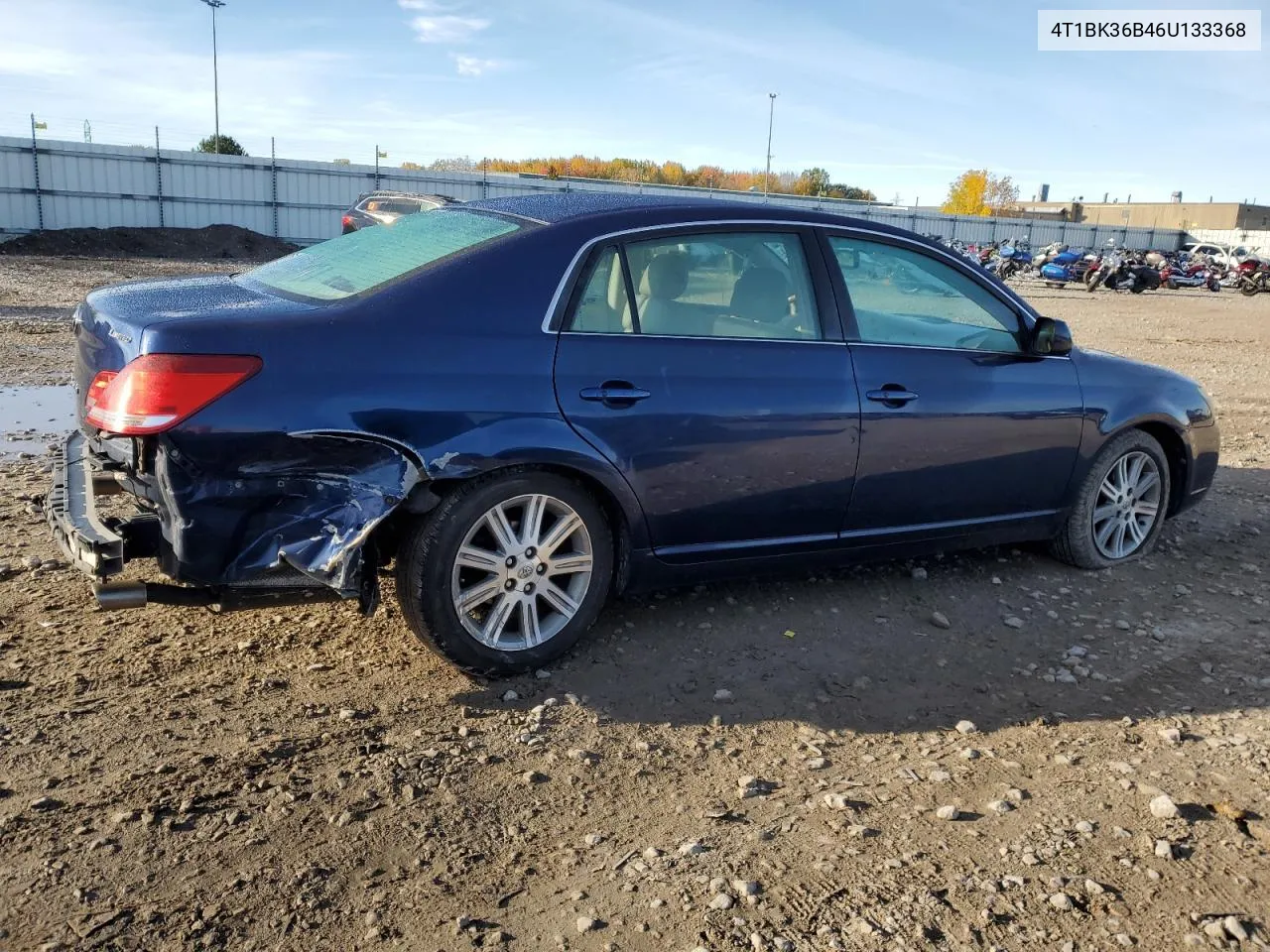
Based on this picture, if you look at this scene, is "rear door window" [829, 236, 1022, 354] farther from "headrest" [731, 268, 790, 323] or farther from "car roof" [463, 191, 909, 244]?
"headrest" [731, 268, 790, 323]

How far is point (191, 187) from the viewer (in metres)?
33.8

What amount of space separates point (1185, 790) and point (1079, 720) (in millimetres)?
496

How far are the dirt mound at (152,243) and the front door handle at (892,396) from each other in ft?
98.5

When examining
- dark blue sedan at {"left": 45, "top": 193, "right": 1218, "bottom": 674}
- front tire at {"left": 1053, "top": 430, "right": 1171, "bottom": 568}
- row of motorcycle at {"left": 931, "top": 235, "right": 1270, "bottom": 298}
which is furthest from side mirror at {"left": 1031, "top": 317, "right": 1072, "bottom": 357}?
row of motorcycle at {"left": 931, "top": 235, "right": 1270, "bottom": 298}

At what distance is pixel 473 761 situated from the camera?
126 inches

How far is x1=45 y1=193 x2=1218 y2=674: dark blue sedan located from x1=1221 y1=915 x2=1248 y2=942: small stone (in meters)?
2.03

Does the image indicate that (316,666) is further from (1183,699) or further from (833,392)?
(1183,699)

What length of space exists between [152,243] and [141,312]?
31.4 metres

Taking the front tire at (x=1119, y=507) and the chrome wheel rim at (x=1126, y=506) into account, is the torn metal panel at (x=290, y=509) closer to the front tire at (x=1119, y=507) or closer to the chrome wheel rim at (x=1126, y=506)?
the front tire at (x=1119, y=507)

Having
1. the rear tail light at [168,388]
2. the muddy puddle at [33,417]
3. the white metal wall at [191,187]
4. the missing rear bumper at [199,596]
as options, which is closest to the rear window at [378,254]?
the rear tail light at [168,388]

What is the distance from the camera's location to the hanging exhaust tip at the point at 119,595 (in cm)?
322

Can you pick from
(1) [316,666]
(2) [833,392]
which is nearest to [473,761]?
(1) [316,666]

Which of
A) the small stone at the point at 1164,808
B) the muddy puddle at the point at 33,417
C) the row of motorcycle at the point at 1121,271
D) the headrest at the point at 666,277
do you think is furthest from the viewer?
the row of motorcycle at the point at 1121,271

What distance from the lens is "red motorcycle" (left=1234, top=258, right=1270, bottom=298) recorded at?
34375mm
